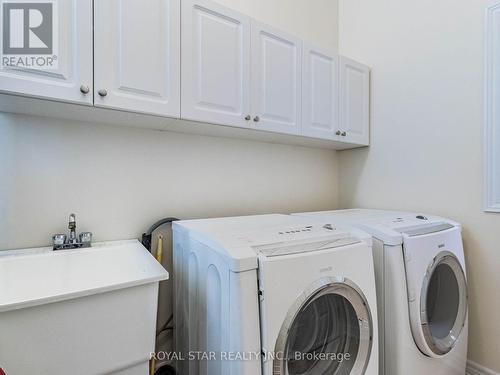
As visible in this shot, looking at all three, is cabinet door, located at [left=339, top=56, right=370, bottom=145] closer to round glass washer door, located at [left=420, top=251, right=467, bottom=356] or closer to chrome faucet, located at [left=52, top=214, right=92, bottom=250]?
round glass washer door, located at [left=420, top=251, right=467, bottom=356]

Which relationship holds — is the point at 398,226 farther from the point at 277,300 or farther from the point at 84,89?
the point at 84,89

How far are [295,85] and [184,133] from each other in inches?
31.1

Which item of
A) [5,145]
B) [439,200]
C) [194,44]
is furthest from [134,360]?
[439,200]

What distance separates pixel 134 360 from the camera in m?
0.87

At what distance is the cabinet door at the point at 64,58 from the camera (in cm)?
99

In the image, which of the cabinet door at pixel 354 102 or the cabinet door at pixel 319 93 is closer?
the cabinet door at pixel 319 93

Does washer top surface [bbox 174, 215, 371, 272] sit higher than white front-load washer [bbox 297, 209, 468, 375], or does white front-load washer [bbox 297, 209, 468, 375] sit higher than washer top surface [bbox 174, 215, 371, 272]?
washer top surface [bbox 174, 215, 371, 272]

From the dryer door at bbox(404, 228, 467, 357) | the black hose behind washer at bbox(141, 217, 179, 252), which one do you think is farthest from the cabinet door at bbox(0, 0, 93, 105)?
the dryer door at bbox(404, 228, 467, 357)

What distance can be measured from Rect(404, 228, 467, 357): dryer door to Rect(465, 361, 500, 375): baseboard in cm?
36

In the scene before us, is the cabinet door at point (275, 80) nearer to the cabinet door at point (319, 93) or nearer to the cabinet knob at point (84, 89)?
the cabinet door at point (319, 93)

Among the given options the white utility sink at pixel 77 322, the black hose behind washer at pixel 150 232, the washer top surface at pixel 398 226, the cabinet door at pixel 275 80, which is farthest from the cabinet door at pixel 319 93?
the white utility sink at pixel 77 322

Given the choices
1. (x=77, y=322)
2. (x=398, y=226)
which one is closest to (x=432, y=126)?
(x=398, y=226)

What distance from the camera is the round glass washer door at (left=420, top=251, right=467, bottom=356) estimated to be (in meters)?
1.41

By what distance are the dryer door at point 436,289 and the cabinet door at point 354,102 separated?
0.95 meters
